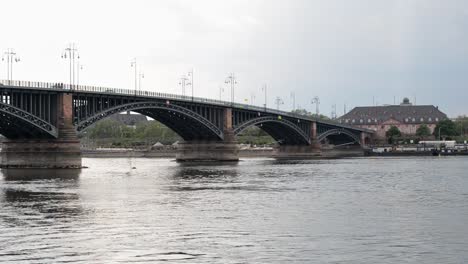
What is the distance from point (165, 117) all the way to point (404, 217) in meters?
104

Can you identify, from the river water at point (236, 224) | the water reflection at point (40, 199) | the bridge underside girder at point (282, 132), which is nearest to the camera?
the river water at point (236, 224)

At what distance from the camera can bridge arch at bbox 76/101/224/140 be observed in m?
121

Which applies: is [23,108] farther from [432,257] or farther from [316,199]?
[432,257]

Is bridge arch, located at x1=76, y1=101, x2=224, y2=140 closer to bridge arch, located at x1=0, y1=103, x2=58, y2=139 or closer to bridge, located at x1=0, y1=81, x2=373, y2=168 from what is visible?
bridge, located at x1=0, y1=81, x2=373, y2=168

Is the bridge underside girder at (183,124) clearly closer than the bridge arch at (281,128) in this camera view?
Yes

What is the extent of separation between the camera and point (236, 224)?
41844mm

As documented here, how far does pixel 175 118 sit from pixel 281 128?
162 feet

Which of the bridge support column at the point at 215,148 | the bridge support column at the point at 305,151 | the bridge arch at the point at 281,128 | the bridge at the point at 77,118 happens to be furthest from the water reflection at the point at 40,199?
the bridge support column at the point at 305,151

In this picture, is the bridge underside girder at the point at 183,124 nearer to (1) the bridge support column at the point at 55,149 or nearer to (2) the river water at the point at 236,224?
(1) the bridge support column at the point at 55,149

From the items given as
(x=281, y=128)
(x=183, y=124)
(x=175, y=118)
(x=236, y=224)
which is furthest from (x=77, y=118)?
(x=281, y=128)

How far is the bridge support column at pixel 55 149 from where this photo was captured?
4355 inches

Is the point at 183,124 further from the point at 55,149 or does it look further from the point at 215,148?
the point at 55,149

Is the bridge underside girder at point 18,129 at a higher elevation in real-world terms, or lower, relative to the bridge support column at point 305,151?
higher

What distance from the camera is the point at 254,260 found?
3100 cm
